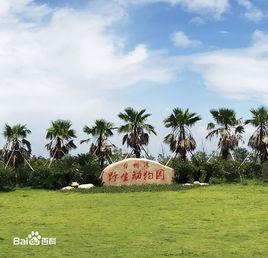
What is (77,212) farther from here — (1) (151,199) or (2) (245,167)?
(2) (245,167)

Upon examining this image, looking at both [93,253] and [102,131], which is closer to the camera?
[93,253]

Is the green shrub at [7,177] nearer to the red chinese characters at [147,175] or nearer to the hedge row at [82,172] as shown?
the hedge row at [82,172]

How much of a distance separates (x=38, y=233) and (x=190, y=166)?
19447mm

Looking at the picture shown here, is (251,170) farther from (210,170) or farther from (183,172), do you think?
(183,172)

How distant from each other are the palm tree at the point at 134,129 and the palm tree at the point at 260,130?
7.79 metres

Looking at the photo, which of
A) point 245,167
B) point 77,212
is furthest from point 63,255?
point 245,167

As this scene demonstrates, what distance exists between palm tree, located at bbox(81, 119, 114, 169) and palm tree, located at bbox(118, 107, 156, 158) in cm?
98

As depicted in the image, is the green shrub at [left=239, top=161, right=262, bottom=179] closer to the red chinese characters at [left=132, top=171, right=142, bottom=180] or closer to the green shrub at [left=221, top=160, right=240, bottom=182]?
the green shrub at [left=221, top=160, right=240, bottom=182]

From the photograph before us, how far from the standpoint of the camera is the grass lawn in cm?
1453

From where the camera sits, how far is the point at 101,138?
38312 mm

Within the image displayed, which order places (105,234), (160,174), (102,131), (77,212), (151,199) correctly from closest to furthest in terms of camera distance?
1. (105,234)
2. (77,212)
3. (151,199)
4. (160,174)
5. (102,131)

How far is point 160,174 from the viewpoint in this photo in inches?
1394

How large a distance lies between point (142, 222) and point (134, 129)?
1815cm

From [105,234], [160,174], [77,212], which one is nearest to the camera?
[105,234]
